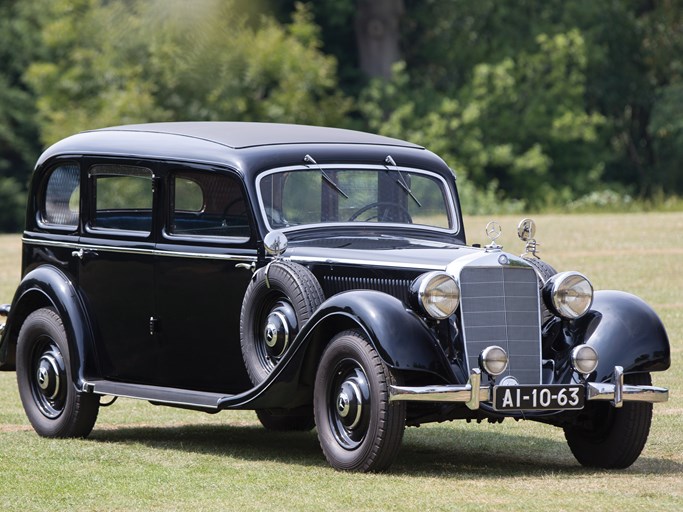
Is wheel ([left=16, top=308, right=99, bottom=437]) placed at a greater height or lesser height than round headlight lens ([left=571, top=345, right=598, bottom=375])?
lesser

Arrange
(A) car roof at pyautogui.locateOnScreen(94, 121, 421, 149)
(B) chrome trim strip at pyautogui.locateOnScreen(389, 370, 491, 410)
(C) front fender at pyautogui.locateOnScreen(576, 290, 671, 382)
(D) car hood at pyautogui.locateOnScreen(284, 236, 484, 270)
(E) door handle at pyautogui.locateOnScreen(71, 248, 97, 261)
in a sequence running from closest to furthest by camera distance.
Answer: (B) chrome trim strip at pyautogui.locateOnScreen(389, 370, 491, 410)
(C) front fender at pyautogui.locateOnScreen(576, 290, 671, 382)
(D) car hood at pyautogui.locateOnScreen(284, 236, 484, 270)
(A) car roof at pyautogui.locateOnScreen(94, 121, 421, 149)
(E) door handle at pyautogui.locateOnScreen(71, 248, 97, 261)

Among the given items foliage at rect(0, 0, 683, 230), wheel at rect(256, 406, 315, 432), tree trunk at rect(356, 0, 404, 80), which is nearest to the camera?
wheel at rect(256, 406, 315, 432)

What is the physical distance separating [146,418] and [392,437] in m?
3.49

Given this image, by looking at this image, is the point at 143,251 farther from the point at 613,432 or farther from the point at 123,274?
the point at 613,432

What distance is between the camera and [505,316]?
24.6ft

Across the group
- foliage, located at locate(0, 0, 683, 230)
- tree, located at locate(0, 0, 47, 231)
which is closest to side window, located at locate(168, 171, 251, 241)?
foliage, located at locate(0, 0, 683, 230)

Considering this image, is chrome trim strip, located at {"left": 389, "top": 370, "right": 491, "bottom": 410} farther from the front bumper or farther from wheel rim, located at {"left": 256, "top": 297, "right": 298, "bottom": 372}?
wheel rim, located at {"left": 256, "top": 297, "right": 298, "bottom": 372}

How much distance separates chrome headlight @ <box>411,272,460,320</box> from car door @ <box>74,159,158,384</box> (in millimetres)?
2161

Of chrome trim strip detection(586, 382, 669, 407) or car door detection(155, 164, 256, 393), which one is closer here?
chrome trim strip detection(586, 382, 669, 407)

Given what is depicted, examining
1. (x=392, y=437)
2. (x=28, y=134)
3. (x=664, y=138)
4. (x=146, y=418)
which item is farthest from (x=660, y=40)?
(x=392, y=437)

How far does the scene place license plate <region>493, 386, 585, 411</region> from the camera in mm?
7098

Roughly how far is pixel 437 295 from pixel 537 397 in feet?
2.35

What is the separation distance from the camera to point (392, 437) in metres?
7.20

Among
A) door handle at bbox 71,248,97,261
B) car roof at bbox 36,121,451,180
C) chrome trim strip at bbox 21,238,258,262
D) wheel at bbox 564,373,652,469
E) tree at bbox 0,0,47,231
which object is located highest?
tree at bbox 0,0,47,231
